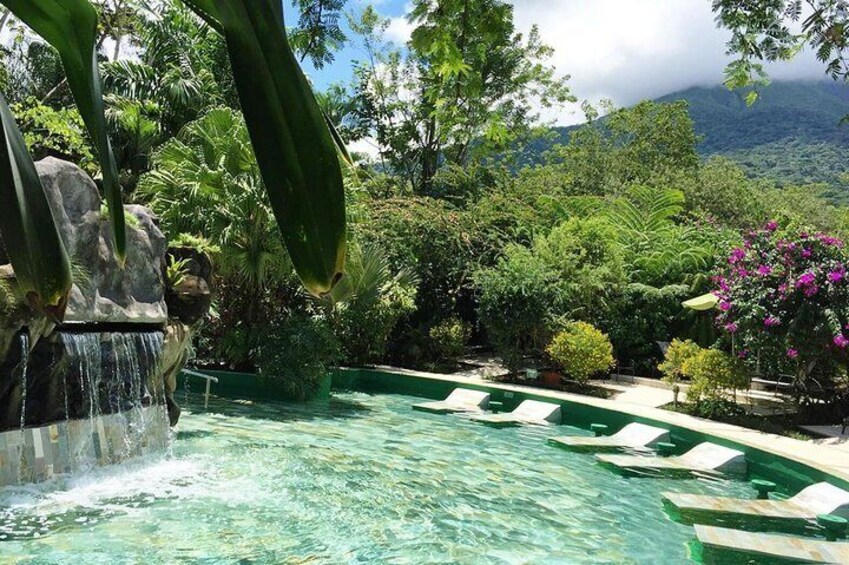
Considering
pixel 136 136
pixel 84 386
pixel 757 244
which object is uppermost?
pixel 136 136

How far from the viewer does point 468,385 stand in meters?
14.0

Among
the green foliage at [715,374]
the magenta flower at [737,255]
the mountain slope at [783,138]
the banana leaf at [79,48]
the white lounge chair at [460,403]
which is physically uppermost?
the mountain slope at [783,138]

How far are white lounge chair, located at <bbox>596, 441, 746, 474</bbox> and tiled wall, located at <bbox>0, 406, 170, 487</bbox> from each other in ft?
18.0

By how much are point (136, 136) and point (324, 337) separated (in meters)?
8.15

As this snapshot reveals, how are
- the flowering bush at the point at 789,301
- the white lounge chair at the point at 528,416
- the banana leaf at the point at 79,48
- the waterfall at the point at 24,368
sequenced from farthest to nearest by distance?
the white lounge chair at the point at 528,416, the flowering bush at the point at 789,301, the waterfall at the point at 24,368, the banana leaf at the point at 79,48

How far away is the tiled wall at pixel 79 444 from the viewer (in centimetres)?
646

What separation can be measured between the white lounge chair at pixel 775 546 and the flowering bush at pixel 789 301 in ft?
15.3

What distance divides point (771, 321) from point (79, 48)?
1103 centimetres

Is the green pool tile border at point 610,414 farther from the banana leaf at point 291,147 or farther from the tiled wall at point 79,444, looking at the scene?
the banana leaf at point 291,147

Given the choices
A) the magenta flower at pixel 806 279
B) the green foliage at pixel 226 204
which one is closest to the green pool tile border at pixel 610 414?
the magenta flower at pixel 806 279

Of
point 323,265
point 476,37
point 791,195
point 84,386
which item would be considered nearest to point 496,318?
point 84,386

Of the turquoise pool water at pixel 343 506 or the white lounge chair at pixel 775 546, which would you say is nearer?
the turquoise pool water at pixel 343 506

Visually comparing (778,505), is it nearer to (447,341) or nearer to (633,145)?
(447,341)

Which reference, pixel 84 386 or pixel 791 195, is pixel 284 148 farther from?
pixel 791 195
